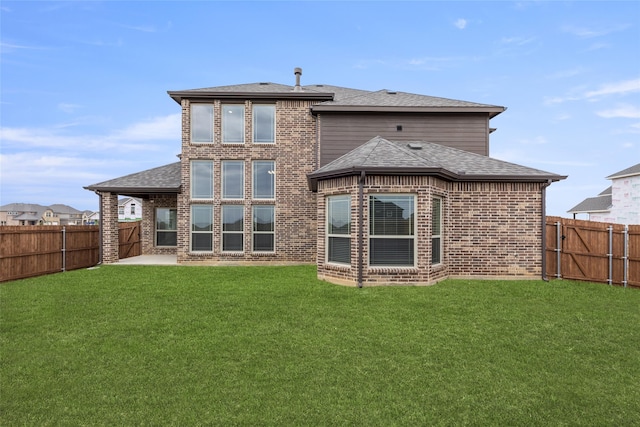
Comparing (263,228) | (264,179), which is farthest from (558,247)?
(264,179)

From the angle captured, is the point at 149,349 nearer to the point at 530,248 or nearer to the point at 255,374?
the point at 255,374

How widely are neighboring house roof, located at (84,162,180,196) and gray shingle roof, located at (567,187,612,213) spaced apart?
3937 cm

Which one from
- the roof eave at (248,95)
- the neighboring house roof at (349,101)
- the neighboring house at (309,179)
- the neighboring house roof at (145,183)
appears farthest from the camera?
the neighboring house roof at (145,183)

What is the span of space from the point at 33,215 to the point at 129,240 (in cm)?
8385

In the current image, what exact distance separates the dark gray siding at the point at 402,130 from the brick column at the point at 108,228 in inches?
369

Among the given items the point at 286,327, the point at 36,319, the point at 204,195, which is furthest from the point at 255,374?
the point at 204,195

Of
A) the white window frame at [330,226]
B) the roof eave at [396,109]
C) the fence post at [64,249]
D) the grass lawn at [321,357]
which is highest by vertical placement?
the roof eave at [396,109]

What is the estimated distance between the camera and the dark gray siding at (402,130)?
13.2 metres

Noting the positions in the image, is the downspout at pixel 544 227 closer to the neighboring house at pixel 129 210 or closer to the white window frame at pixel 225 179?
the white window frame at pixel 225 179

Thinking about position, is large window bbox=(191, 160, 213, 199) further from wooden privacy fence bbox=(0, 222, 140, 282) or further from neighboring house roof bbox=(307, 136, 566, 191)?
wooden privacy fence bbox=(0, 222, 140, 282)

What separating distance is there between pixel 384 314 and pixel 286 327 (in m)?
2.10

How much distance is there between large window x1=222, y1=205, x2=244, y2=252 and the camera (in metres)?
13.8

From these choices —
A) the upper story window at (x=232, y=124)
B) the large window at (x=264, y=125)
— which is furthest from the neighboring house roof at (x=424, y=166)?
the upper story window at (x=232, y=124)

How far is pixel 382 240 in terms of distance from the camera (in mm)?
9539
